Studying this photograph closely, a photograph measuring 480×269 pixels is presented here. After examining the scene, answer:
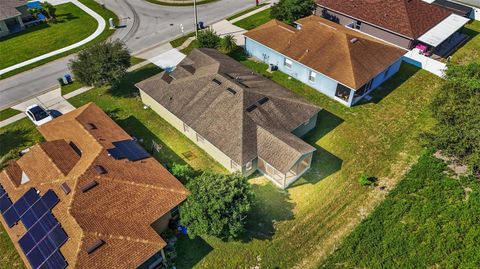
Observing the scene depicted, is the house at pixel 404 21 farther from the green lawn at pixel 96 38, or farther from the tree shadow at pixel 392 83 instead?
the green lawn at pixel 96 38

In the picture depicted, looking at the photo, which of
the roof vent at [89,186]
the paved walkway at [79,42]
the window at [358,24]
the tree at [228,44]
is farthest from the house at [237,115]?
the window at [358,24]

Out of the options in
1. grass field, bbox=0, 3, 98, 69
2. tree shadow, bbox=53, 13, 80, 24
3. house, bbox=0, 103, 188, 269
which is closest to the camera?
house, bbox=0, 103, 188, 269

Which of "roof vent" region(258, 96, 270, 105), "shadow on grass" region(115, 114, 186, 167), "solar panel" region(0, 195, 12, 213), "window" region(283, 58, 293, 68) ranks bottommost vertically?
"shadow on grass" region(115, 114, 186, 167)

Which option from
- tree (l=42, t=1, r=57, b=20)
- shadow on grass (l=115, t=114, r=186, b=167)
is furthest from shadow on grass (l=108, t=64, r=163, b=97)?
tree (l=42, t=1, r=57, b=20)

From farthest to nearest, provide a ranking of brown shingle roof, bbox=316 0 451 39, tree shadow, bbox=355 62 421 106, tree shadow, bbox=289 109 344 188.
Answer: brown shingle roof, bbox=316 0 451 39
tree shadow, bbox=355 62 421 106
tree shadow, bbox=289 109 344 188

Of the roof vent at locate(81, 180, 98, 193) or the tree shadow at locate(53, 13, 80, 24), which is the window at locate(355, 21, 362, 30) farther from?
the tree shadow at locate(53, 13, 80, 24)
